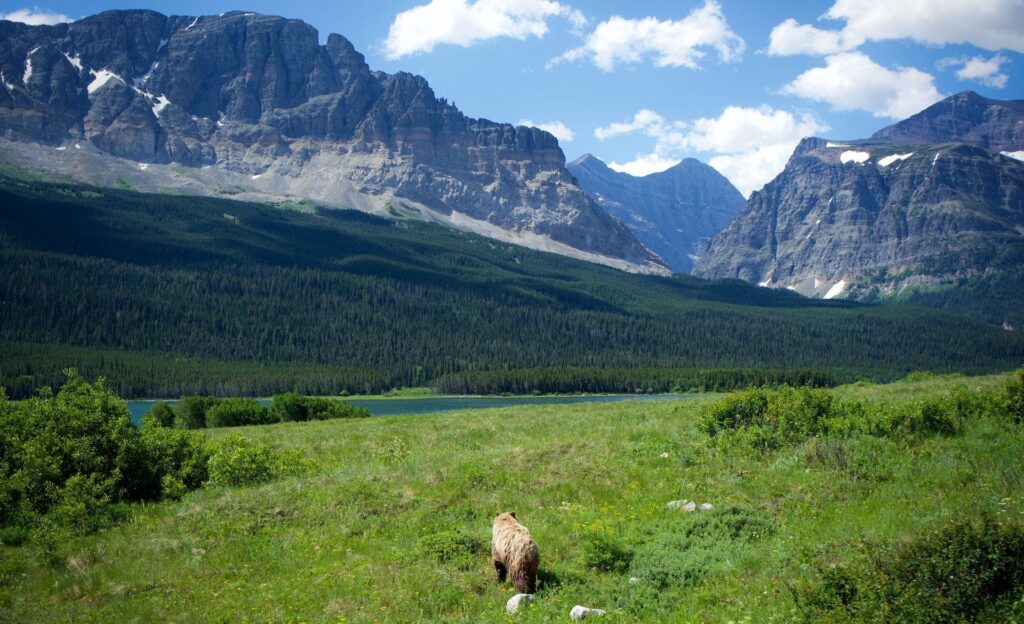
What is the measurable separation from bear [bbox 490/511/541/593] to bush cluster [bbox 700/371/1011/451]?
9468mm

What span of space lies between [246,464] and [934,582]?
21.5 metres

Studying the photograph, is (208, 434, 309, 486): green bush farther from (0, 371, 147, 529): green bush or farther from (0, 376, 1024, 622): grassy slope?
→ (0, 371, 147, 529): green bush

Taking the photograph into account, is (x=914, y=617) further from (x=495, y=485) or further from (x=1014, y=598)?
(x=495, y=485)

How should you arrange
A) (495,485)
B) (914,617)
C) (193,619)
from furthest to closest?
Answer: 1. (495,485)
2. (193,619)
3. (914,617)

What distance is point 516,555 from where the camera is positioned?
1374 centimetres

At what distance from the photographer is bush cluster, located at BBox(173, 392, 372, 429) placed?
186ft

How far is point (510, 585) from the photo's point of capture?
14.1m

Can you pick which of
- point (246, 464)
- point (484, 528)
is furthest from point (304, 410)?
point (484, 528)

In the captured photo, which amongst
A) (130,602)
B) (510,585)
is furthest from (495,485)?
(130,602)

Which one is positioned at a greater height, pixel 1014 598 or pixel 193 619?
pixel 1014 598

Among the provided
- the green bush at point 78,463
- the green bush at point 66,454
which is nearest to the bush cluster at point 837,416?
the green bush at point 78,463

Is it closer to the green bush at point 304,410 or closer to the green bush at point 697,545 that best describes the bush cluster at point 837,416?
the green bush at point 697,545

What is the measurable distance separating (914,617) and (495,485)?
41.0ft

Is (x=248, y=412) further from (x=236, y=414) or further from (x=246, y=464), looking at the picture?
(x=246, y=464)
